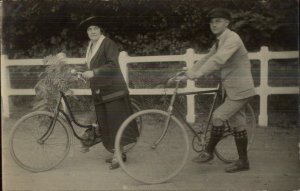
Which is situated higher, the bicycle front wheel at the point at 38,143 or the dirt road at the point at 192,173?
the bicycle front wheel at the point at 38,143

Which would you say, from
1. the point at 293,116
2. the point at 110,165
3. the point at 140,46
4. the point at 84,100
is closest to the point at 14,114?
the point at 84,100

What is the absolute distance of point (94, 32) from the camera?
3547 millimetres

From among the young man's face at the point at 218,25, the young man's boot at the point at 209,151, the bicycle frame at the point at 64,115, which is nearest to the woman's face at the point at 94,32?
the bicycle frame at the point at 64,115

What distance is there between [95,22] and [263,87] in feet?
3.96

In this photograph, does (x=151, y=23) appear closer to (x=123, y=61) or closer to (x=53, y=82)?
(x=123, y=61)

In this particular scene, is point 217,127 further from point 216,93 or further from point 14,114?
point 14,114

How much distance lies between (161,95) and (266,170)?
2.92 feet

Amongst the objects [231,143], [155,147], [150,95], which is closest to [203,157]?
[231,143]

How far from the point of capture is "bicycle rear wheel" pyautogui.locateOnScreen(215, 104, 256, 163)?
365 cm

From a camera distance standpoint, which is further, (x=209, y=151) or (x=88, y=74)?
(x=209, y=151)

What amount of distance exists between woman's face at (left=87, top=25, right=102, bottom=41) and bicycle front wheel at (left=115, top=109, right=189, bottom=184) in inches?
22.8

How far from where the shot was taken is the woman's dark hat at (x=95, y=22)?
3533 mm

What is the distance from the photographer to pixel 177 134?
3596 mm

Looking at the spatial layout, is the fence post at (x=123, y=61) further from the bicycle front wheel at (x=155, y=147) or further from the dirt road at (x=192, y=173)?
the dirt road at (x=192, y=173)
